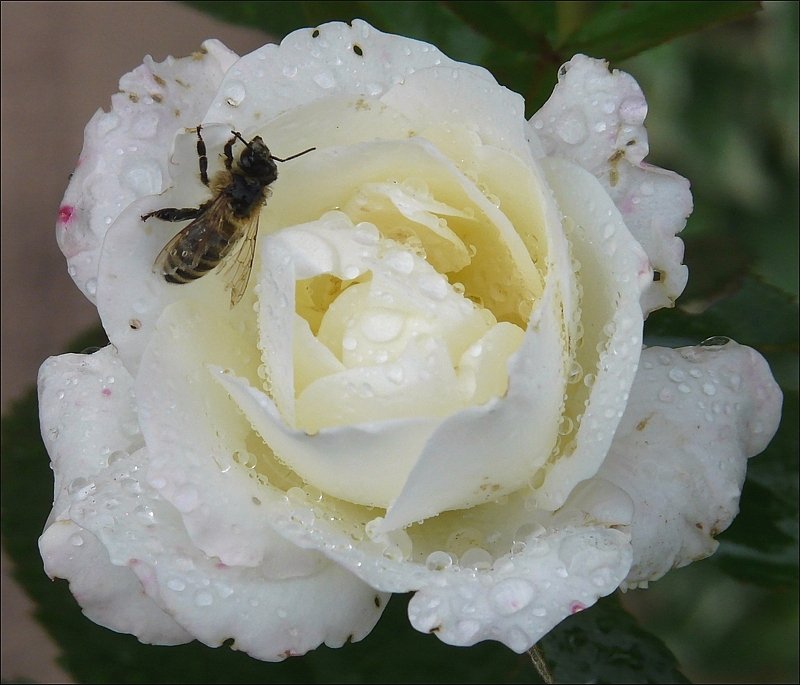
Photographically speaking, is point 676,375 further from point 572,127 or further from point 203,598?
point 203,598

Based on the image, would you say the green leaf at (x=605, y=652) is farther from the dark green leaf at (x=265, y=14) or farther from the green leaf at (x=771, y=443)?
the dark green leaf at (x=265, y=14)

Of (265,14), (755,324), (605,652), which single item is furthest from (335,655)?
(265,14)

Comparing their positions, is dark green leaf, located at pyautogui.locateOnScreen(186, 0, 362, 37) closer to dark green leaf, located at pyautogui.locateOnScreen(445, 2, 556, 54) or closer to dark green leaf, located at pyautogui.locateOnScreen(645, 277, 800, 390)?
dark green leaf, located at pyautogui.locateOnScreen(445, 2, 556, 54)

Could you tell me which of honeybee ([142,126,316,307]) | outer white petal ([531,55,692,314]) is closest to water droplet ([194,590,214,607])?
honeybee ([142,126,316,307])

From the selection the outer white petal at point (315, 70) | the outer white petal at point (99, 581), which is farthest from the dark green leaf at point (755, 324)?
the outer white petal at point (99, 581)

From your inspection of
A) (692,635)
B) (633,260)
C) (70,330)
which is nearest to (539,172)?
(633,260)

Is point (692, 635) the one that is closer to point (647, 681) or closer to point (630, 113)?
point (647, 681)
